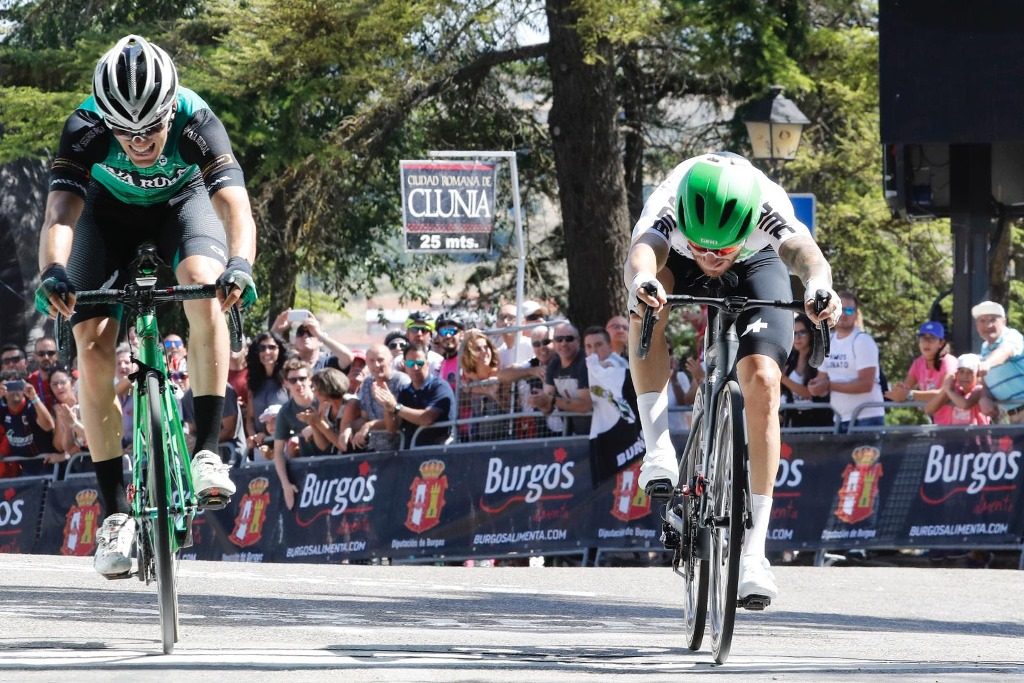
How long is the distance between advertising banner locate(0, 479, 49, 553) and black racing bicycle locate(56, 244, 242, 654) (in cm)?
1061

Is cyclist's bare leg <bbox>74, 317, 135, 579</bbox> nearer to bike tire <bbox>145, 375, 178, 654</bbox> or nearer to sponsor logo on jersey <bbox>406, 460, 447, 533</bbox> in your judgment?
bike tire <bbox>145, 375, 178, 654</bbox>

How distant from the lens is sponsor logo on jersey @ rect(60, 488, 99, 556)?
17250 millimetres

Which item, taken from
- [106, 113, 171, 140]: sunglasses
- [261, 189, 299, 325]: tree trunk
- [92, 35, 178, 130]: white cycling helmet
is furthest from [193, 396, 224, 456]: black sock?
[261, 189, 299, 325]: tree trunk

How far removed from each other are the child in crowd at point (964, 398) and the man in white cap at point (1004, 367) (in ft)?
0.21

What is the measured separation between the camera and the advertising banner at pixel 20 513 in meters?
17.8

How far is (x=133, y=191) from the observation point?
7.50 metres

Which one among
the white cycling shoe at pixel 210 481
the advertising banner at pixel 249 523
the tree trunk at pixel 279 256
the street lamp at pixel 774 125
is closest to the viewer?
the white cycling shoe at pixel 210 481

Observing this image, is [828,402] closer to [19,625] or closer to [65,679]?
[19,625]

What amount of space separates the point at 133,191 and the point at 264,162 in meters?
13.7

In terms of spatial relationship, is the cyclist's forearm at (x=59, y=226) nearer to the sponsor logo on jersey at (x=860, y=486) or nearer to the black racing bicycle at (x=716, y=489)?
the black racing bicycle at (x=716, y=489)

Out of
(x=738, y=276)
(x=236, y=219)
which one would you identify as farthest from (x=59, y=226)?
(x=738, y=276)

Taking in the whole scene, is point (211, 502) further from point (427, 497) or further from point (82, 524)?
point (82, 524)

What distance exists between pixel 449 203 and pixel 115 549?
1181cm

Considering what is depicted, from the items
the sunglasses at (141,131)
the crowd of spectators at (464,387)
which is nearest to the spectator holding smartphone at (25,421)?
the crowd of spectators at (464,387)
